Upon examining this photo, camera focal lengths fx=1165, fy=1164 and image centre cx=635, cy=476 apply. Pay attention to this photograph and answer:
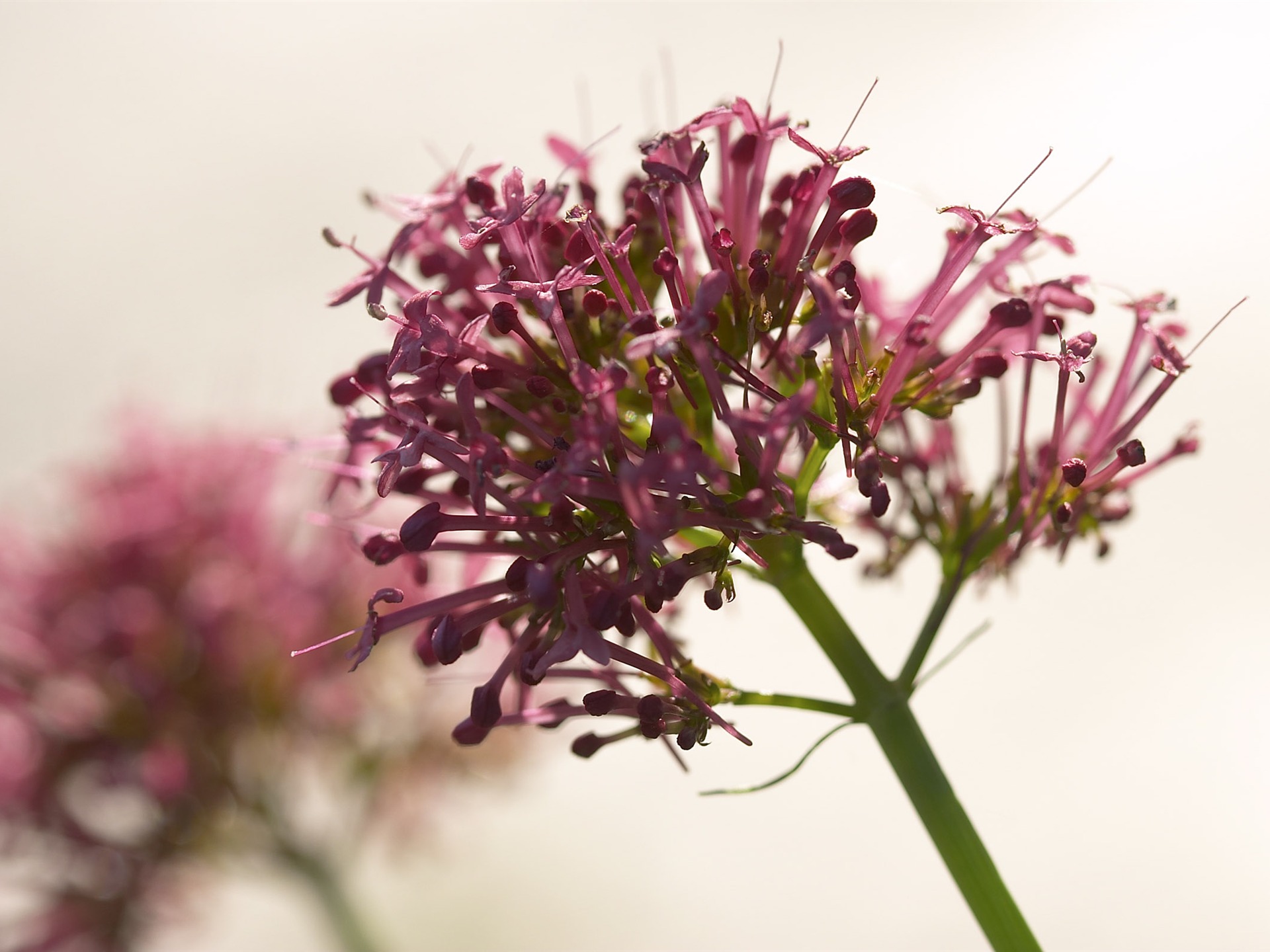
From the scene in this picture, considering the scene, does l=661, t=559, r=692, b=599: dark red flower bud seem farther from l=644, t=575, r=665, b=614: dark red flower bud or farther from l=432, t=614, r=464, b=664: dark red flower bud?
l=432, t=614, r=464, b=664: dark red flower bud

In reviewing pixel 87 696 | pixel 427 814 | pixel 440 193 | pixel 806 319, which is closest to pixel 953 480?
pixel 806 319

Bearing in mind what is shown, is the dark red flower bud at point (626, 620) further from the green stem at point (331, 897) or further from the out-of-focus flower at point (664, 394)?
the green stem at point (331, 897)

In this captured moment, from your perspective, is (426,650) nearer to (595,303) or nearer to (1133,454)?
(595,303)

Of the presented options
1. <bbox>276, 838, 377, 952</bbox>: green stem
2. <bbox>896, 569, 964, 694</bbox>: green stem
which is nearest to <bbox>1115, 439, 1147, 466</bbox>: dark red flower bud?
<bbox>896, 569, 964, 694</bbox>: green stem

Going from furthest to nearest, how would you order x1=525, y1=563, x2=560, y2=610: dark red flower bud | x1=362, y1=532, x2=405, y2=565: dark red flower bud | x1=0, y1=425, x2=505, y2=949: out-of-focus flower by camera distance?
x1=0, y1=425, x2=505, y2=949: out-of-focus flower
x1=362, y1=532, x2=405, y2=565: dark red flower bud
x1=525, y1=563, x2=560, y2=610: dark red flower bud

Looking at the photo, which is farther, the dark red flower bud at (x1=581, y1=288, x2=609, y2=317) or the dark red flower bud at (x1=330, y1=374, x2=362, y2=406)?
the dark red flower bud at (x1=330, y1=374, x2=362, y2=406)

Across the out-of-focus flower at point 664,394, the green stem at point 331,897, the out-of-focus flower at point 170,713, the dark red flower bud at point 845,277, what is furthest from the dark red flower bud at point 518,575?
the green stem at point 331,897

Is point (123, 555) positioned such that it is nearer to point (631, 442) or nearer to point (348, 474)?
point (348, 474)
